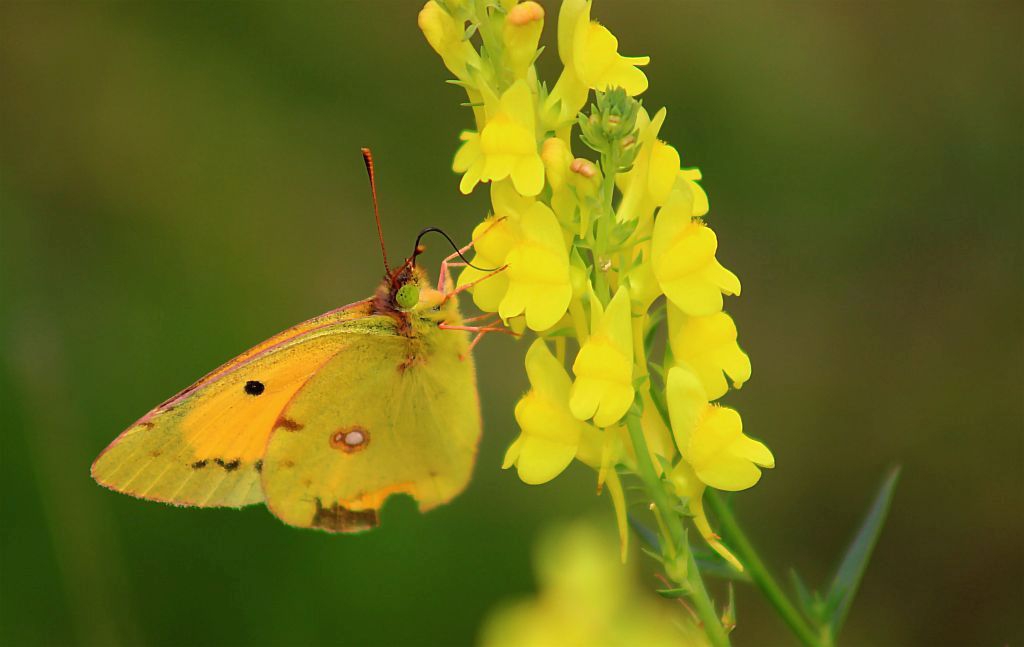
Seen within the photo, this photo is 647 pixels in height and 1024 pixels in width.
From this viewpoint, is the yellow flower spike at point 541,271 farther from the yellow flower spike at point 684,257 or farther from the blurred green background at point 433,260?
the blurred green background at point 433,260

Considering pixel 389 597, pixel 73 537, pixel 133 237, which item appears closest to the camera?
pixel 73 537

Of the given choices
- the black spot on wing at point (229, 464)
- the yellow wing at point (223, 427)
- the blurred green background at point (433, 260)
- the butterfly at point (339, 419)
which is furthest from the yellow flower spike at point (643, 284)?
the blurred green background at point (433, 260)

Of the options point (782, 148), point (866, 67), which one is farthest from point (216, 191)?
point (866, 67)

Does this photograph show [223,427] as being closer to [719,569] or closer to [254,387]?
[254,387]

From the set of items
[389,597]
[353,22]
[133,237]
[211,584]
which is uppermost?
[353,22]

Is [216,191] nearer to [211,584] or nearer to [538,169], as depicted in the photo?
[211,584]

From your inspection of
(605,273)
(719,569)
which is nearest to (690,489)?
(719,569)
